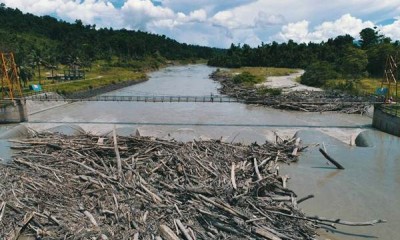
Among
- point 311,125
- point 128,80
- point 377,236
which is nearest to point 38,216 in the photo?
point 377,236

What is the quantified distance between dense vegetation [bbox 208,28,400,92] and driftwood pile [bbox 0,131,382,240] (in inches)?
1849

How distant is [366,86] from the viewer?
63094 mm

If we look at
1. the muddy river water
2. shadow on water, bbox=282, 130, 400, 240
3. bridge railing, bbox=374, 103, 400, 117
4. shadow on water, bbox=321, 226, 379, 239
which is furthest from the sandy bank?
shadow on water, bbox=321, 226, 379, 239

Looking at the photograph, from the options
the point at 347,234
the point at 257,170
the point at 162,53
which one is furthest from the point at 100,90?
the point at 162,53

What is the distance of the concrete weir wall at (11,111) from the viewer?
37.2m

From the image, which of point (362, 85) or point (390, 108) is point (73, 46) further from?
point (390, 108)

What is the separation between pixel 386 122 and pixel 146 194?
2731 cm

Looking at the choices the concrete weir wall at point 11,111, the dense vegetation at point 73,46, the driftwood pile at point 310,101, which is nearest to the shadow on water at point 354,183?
the driftwood pile at point 310,101

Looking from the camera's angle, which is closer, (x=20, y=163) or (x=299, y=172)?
(x=20, y=163)

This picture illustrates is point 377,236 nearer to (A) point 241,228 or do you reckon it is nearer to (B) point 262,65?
(A) point 241,228

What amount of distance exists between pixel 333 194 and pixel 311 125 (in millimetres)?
19259

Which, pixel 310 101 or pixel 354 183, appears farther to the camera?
pixel 310 101

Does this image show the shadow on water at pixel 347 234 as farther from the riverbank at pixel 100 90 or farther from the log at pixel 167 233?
the riverbank at pixel 100 90

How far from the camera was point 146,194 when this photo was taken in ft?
51.5
